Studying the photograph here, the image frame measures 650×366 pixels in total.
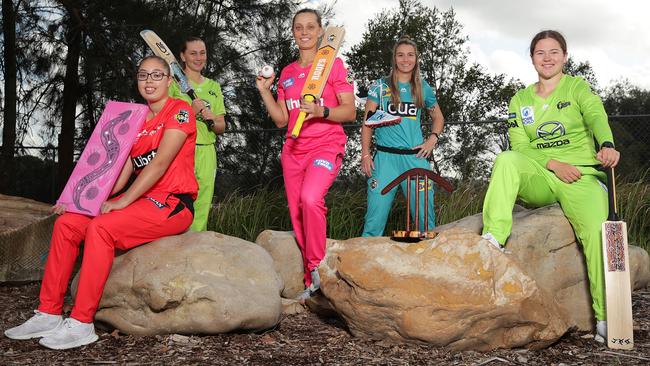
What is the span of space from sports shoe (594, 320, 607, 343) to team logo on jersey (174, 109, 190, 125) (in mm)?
2599

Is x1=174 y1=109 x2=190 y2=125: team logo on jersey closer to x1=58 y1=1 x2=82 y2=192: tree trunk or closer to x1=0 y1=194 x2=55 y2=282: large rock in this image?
x1=0 y1=194 x2=55 y2=282: large rock

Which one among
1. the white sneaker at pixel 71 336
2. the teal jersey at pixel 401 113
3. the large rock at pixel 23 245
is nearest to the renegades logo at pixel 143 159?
the white sneaker at pixel 71 336

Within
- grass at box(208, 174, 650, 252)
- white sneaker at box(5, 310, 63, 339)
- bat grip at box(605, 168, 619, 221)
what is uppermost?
bat grip at box(605, 168, 619, 221)

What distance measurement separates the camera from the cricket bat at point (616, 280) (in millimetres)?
3963

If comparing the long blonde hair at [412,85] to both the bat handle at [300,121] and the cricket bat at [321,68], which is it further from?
the bat handle at [300,121]

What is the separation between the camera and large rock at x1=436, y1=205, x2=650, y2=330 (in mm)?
4352

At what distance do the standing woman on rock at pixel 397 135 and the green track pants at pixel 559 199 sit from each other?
94cm

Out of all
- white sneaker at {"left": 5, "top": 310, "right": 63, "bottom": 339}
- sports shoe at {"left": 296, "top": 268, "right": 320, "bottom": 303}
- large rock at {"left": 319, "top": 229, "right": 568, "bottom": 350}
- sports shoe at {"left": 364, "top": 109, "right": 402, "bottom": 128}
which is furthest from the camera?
sports shoe at {"left": 364, "top": 109, "right": 402, "bottom": 128}

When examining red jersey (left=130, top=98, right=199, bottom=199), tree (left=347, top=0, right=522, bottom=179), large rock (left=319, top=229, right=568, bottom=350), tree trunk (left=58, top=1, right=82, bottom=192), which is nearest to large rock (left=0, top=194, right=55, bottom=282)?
red jersey (left=130, top=98, right=199, bottom=199)

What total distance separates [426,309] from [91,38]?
762cm

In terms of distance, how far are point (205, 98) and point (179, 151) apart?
1359 millimetres

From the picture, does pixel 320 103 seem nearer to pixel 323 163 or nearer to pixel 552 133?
pixel 323 163

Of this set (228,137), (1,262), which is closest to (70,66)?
(228,137)

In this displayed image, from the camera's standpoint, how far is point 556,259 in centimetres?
438
